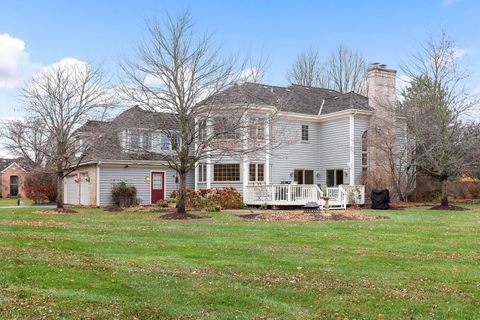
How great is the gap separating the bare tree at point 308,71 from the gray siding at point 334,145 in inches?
767

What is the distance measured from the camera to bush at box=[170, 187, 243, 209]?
931 inches

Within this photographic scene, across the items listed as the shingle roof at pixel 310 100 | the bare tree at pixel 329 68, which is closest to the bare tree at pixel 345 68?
the bare tree at pixel 329 68

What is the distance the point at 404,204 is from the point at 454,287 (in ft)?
64.0

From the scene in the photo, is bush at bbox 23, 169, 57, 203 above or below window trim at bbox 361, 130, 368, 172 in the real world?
below

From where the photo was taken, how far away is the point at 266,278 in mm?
7039

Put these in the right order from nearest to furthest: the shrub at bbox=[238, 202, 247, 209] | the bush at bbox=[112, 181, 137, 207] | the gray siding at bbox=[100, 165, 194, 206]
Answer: the shrub at bbox=[238, 202, 247, 209]
the bush at bbox=[112, 181, 137, 207]
the gray siding at bbox=[100, 165, 194, 206]

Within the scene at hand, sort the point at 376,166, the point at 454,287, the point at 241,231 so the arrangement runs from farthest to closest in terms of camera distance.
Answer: the point at 376,166 → the point at 241,231 → the point at 454,287

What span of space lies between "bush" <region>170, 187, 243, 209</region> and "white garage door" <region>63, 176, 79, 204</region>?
8957 mm

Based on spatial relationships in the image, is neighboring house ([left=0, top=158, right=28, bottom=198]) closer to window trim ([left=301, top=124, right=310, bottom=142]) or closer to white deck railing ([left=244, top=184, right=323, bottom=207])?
window trim ([left=301, top=124, right=310, bottom=142])

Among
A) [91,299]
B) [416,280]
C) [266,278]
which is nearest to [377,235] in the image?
[416,280]

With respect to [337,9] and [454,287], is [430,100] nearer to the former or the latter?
[337,9]

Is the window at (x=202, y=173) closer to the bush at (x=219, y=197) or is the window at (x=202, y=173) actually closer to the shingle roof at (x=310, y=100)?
the bush at (x=219, y=197)

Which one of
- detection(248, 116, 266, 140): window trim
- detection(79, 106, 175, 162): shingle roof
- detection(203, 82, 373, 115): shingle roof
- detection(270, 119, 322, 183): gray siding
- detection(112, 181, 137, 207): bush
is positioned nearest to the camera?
detection(79, 106, 175, 162): shingle roof

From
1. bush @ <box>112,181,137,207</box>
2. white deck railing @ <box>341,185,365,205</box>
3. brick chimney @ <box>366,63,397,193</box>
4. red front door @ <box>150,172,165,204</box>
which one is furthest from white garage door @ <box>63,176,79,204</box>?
brick chimney @ <box>366,63,397,193</box>
